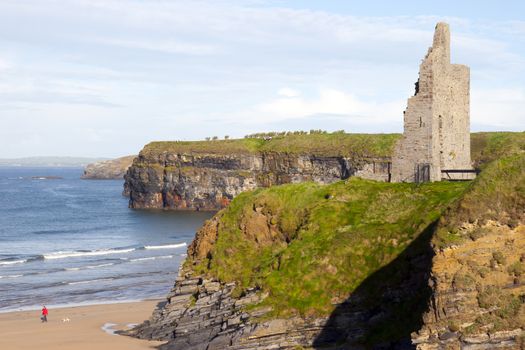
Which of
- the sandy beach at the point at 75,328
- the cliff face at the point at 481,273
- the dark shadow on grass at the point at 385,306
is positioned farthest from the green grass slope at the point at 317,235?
the sandy beach at the point at 75,328

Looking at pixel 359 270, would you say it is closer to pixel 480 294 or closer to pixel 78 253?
pixel 480 294

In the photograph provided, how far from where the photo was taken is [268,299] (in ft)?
99.9

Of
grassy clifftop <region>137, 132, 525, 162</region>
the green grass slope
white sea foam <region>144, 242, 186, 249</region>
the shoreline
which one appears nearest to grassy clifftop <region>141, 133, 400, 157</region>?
grassy clifftop <region>137, 132, 525, 162</region>

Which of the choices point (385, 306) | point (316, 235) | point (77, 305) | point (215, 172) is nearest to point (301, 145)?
point (215, 172)

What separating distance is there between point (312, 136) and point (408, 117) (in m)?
84.2

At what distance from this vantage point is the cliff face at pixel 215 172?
115m

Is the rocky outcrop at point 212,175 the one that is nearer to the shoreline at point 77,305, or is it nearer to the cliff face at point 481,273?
the shoreline at point 77,305

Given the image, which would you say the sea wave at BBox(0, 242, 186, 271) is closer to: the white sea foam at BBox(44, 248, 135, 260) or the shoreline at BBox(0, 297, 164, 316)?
the white sea foam at BBox(44, 248, 135, 260)

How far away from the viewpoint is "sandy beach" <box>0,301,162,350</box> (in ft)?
118

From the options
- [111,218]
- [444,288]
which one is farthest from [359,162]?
→ [444,288]

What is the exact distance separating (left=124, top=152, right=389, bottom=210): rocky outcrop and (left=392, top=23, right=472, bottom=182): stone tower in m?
71.9

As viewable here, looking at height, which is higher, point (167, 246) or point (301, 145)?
point (301, 145)

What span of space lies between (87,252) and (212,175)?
163 feet

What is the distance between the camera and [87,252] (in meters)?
73.0
